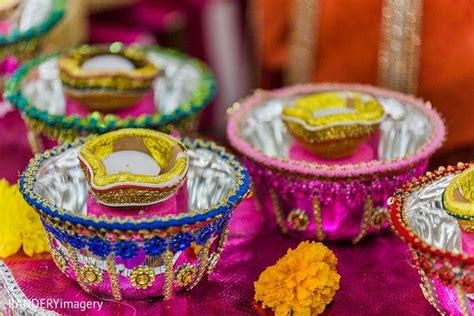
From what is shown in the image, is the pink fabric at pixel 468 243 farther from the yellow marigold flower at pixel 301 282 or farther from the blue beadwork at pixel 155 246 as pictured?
the blue beadwork at pixel 155 246

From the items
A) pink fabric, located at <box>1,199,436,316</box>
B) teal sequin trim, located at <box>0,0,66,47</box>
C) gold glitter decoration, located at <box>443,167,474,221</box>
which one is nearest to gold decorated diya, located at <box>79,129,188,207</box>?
pink fabric, located at <box>1,199,436,316</box>

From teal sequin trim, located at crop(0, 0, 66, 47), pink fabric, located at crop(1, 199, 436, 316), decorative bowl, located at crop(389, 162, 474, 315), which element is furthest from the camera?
teal sequin trim, located at crop(0, 0, 66, 47)

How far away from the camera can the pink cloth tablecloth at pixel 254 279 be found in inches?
29.5

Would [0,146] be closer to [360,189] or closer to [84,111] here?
[84,111]

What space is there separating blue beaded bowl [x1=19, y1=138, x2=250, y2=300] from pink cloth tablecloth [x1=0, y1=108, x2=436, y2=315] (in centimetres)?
2

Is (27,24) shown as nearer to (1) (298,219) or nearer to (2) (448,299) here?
(1) (298,219)

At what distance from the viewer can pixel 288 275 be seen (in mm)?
721

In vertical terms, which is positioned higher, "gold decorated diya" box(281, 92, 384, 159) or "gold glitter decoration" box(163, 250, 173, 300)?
"gold decorated diya" box(281, 92, 384, 159)

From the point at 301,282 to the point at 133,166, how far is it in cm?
18

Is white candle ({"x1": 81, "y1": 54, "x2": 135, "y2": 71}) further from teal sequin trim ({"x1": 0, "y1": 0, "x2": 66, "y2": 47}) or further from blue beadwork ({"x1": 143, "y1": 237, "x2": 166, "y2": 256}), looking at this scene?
blue beadwork ({"x1": 143, "y1": 237, "x2": 166, "y2": 256})

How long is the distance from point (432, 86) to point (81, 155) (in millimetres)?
471

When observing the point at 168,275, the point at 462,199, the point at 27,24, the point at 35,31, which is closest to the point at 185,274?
the point at 168,275

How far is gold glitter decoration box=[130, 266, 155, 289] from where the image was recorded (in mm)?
709

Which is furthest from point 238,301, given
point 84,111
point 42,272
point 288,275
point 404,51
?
point 404,51
